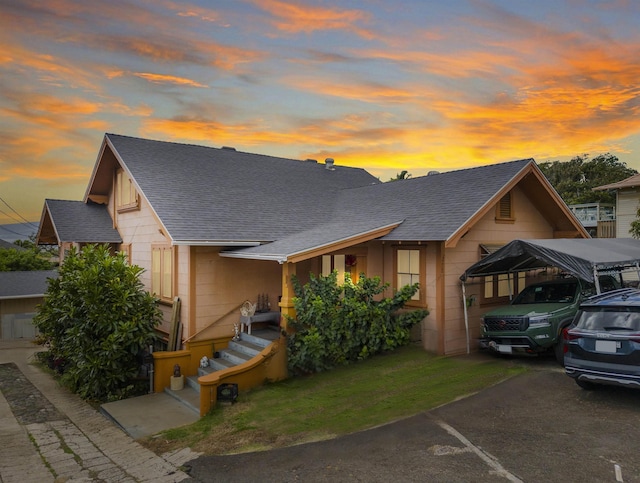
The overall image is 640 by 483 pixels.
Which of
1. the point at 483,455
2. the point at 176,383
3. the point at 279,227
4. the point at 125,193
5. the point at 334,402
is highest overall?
the point at 125,193

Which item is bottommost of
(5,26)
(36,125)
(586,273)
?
(586,273)

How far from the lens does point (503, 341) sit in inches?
445

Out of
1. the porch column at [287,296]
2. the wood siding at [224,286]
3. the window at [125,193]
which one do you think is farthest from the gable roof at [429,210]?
the window at [125,193]

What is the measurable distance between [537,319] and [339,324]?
4792 millimetres

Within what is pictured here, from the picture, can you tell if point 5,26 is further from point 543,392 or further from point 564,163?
point 564,163

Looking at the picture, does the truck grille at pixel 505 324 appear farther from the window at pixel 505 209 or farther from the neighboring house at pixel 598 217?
the neighboring house at pixel 598 217

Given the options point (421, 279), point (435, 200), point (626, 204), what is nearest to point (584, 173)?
point (626, 204)

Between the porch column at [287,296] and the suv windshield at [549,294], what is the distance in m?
6.23

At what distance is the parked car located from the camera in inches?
283

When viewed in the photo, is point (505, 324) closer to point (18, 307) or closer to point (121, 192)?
point (121, 192)

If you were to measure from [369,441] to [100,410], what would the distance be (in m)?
7.48

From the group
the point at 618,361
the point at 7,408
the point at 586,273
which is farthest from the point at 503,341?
the point at 7,408

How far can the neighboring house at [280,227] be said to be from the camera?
12555 mm

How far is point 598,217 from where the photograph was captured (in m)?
35.2
